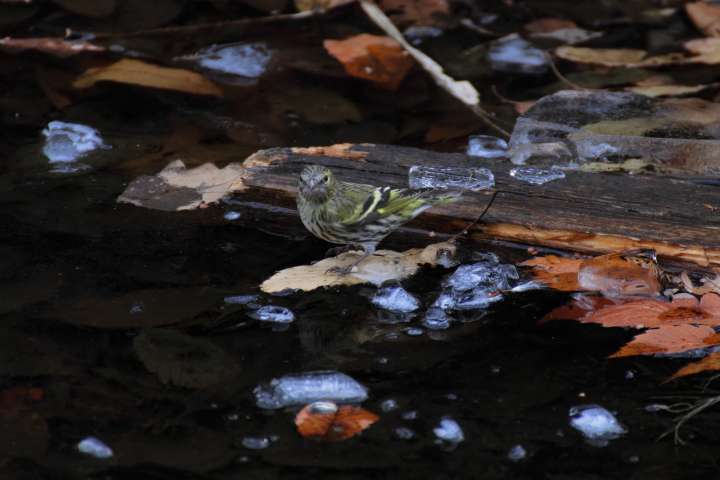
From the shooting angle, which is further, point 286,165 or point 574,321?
point 286,165

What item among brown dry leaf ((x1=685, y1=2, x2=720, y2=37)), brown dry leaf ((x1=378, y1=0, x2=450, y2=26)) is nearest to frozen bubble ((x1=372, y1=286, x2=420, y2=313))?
brown dry leaf ((x1=378, y1=0, x2=450, y2=26))

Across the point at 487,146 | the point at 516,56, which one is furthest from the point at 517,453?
the point at 516,56

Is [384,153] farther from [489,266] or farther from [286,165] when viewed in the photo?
[489,266]

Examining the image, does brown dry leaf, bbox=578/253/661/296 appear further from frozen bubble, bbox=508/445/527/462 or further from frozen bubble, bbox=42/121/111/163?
frozen bubble, bbox=42/121/111/163

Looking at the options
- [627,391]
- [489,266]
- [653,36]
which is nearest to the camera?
[627,391]

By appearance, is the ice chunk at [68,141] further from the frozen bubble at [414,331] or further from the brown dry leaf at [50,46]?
the frozen bubble at [414,331]

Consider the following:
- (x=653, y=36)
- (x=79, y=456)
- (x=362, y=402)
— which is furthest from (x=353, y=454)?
(x=653, y=36)

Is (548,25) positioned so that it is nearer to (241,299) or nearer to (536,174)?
(536,174)
